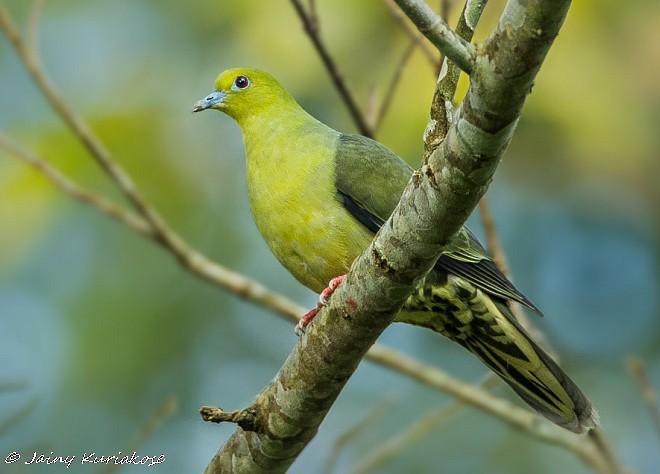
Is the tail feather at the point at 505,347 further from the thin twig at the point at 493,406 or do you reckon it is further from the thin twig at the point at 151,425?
the thin twig at the point at 151,425

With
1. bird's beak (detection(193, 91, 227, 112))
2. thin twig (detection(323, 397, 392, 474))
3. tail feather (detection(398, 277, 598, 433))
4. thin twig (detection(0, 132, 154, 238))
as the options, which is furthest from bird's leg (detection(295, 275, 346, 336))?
bird's beak (detection(193, 91, 227, 112))

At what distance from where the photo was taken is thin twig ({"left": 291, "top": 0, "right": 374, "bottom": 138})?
164 inches

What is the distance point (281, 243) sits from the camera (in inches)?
157

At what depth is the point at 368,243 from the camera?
3902mm

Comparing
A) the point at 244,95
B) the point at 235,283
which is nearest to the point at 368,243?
the point at 235,283

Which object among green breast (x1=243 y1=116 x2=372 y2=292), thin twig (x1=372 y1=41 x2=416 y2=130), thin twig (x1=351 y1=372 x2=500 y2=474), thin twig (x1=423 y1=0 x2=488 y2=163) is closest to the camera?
thin twig (x1=423 y1=0 x2=488 y2=163)

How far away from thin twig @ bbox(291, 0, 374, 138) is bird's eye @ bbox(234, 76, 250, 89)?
31.3 inches

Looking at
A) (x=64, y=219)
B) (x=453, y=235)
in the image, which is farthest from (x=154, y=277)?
(x=453, y=235)

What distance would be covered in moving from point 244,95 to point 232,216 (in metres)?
2.63

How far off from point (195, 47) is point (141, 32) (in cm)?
65

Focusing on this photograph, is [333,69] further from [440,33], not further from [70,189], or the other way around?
[440,33]

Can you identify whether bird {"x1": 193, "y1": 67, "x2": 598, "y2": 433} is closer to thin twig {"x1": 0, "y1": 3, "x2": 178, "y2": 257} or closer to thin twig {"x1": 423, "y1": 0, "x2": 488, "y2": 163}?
thin twig {"x1": 0, "y1": 3, "x2": 178, "y2": 257}

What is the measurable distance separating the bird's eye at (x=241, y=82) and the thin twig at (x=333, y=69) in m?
0.79

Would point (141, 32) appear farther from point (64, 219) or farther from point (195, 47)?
point (64, 219)
